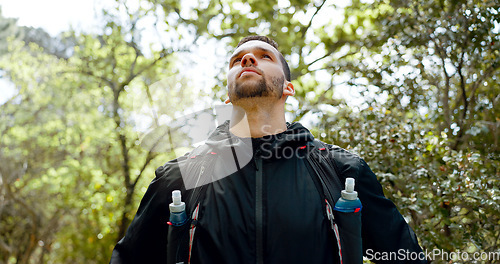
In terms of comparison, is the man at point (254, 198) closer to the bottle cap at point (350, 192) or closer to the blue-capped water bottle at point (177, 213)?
the blue-capped water bottle at point (177, 213)

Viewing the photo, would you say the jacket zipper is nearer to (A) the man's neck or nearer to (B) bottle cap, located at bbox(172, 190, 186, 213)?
(A) the man's neck

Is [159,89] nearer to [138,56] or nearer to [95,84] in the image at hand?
[138,56]

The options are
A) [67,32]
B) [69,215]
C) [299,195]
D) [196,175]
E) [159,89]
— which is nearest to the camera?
[299,195]

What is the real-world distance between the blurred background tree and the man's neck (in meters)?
1.62

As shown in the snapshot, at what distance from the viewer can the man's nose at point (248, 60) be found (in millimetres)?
2119

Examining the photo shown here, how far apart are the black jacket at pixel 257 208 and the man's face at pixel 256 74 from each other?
250 mm

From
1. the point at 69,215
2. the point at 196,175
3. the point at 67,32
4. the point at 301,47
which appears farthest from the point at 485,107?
the point at 69,215

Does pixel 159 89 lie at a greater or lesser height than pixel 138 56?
lesser

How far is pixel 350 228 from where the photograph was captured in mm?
1706

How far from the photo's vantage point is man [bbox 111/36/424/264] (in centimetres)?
172

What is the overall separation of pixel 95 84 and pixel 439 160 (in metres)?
8.91

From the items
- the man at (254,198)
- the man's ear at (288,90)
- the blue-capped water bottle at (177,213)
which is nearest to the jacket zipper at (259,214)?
the man at (254,198)


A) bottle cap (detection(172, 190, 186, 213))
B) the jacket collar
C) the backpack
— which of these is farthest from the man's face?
bottle cap (detection(172, 190, 186, 213))

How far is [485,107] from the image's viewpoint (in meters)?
3.84
